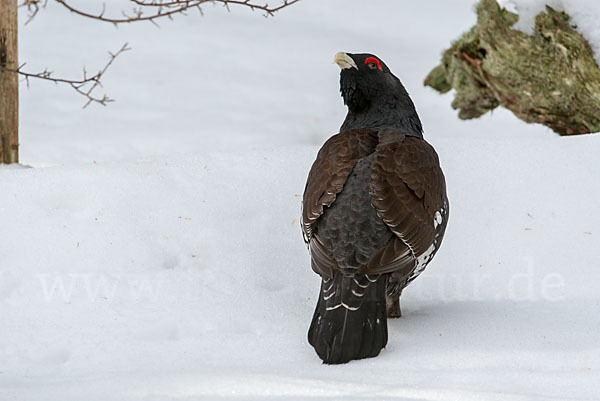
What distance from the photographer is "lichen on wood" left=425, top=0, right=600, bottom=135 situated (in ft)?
19.0

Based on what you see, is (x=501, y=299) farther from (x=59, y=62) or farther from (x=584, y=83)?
(x=59, y=62)

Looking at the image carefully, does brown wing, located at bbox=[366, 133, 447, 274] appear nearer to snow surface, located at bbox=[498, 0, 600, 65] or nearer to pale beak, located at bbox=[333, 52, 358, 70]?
pale beak, located at bbox=[333, 52, 358, 70]

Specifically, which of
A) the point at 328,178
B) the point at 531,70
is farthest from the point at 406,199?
the point at 531,70

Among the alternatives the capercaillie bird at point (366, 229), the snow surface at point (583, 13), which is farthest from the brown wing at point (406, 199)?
the snow surface at point (583, 13)

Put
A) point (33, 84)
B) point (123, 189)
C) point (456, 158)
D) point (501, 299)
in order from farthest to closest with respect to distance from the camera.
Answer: point (33, 84)
point (456, 158)
point (123, 189)
point (501, 299)

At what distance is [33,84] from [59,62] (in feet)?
1.70

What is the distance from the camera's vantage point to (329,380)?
2654 mm

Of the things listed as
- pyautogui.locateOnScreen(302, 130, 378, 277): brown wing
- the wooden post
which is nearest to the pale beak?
pyautogui.locateOnScreen(302, 130, 378, 277): brown wing

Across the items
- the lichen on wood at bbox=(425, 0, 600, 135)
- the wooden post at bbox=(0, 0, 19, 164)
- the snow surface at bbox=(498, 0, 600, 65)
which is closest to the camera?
the wooden post at bbox=(0, 0, 19, 164)

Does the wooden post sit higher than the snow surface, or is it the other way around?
the snow surface

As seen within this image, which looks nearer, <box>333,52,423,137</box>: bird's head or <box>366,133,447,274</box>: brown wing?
<box>366,133,447,274</box>: brown wing

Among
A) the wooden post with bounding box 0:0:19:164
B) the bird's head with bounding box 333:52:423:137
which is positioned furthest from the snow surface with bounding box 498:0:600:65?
the wooden post with bounding box 0:0:19:164

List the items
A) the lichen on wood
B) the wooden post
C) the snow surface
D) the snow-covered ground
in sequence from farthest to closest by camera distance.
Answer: the lichen on wood
the snow surface
the wooden post
the snow-covered ground

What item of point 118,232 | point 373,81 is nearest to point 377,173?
point 373,81
